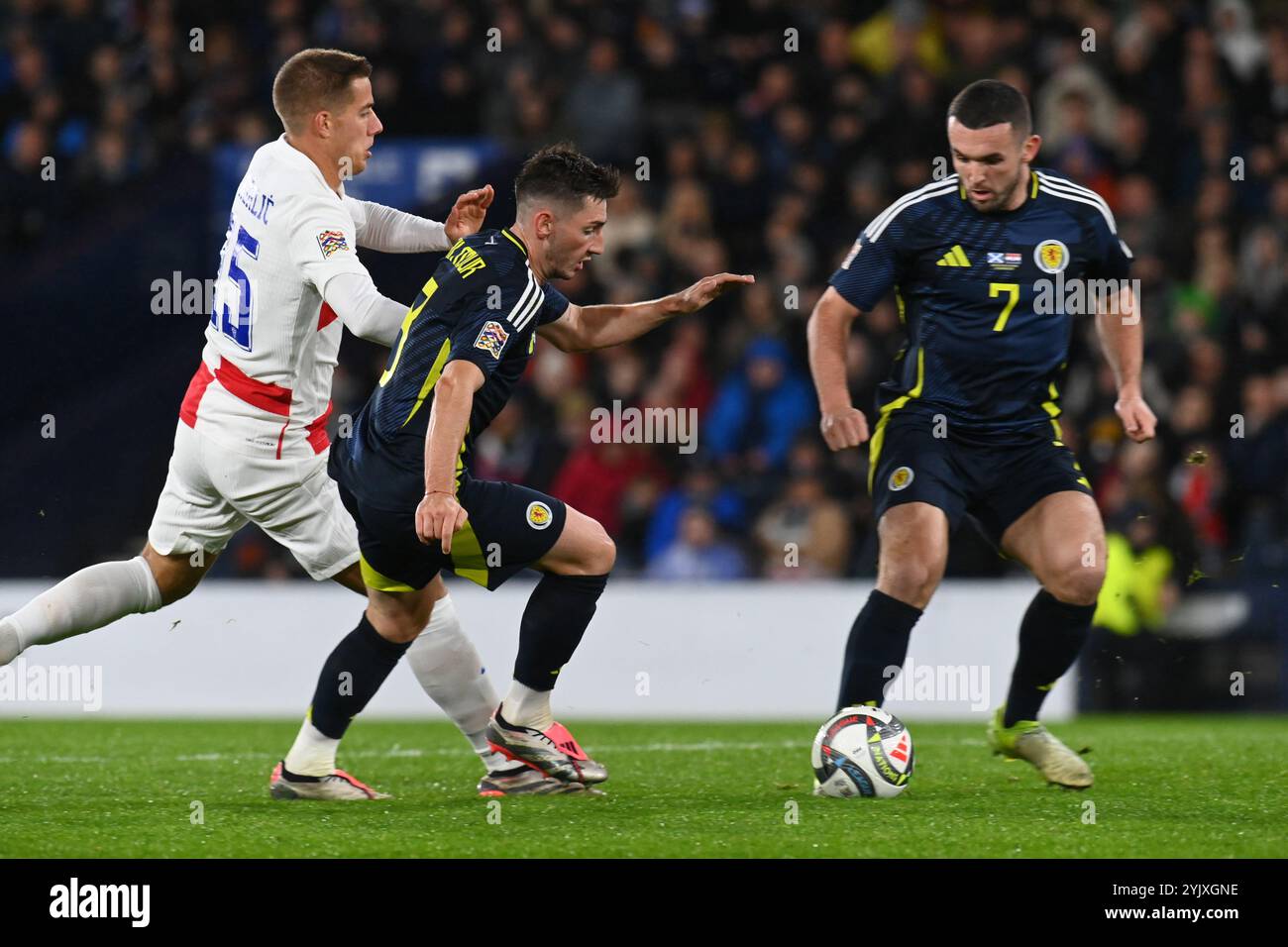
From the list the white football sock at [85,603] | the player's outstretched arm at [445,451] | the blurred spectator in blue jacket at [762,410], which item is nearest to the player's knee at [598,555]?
the player's outstretched arm at [445,451]

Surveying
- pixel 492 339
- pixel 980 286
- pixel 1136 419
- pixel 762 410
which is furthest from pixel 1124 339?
pixel 762 410

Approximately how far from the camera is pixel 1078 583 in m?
5.82

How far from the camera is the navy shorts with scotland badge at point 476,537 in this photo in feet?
17.6

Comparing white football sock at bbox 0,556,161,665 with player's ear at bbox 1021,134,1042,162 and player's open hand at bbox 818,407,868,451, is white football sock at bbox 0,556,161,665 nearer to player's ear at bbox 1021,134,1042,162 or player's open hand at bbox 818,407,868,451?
player's open hand at bbox 818,407,868,451

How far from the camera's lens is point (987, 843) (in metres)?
4.66

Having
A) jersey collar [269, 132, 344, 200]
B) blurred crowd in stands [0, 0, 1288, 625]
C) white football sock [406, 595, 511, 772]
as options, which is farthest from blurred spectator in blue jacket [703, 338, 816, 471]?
jersey collar [269, 132, 344, 200]

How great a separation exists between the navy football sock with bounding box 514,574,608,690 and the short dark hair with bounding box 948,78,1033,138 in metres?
1.81

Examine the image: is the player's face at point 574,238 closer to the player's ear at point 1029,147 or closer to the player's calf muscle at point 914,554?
the player's calf muscle at point 914,554

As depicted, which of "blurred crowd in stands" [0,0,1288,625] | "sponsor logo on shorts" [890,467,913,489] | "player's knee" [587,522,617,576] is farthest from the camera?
"blurred crowd in stands" [0,0,1288,625]

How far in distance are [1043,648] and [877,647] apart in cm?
63

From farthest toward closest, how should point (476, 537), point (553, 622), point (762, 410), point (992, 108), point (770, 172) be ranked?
point (770, 172) → point (762, 410) → point (992, 108) → point (553, 622) → point (476, 537)

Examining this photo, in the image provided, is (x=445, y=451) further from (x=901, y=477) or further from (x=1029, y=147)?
(x=1029, y=147)

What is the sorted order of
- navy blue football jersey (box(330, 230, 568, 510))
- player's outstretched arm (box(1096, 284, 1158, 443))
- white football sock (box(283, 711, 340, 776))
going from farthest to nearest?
player's outstretched arm (box(1096, 284, 1158, 443)), white football sock (box(283, 711, 340, 776)), navy blue football jersey (box(330, 230, 568, 510))

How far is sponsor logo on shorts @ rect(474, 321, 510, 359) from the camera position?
17.1 feet
